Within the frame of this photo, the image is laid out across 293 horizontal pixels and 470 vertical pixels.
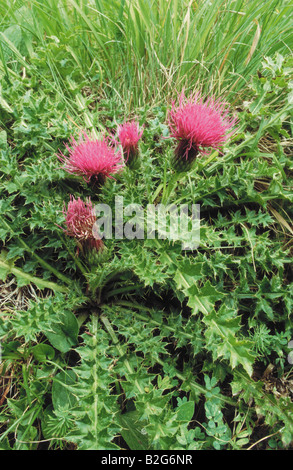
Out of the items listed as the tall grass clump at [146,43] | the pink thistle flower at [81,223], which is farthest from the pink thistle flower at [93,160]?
the tall grass clump at [146,43]

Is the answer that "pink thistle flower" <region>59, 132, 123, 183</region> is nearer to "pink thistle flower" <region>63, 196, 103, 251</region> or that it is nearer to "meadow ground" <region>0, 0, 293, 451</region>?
"meadow ground" <region>0, 0, 293, 451</region>

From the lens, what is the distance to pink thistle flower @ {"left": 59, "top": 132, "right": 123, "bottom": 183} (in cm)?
185

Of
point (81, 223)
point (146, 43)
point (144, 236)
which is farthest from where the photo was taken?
point (146, 43)

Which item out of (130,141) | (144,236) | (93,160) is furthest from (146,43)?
(144,236)

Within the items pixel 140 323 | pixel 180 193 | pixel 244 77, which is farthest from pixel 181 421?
pixel 244 77

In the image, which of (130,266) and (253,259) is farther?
(253,259)

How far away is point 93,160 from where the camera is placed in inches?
72.6

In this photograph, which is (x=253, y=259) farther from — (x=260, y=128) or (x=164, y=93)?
(x=164, y=93)

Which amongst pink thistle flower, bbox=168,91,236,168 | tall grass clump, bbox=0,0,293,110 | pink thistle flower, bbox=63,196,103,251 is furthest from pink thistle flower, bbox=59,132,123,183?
tall grass clump, bbox=0,0,293,110

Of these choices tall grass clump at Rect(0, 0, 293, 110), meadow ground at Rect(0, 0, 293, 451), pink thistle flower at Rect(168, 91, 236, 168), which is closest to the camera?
meadow ground at Rect(0, 0, 293, 451)

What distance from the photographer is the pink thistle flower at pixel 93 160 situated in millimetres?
1850

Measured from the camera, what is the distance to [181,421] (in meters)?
1.60

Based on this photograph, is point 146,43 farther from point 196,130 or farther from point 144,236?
point 144,236
